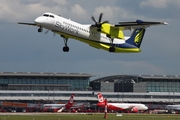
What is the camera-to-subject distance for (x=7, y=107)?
508 ft

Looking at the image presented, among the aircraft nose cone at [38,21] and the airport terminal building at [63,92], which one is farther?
the airport terminal building at [63,92]

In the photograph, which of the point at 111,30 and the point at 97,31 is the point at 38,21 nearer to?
the point at 97,31

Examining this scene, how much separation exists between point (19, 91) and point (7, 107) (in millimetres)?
20426

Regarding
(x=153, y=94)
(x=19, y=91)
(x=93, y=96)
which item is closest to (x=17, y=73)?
(x=19, y=91)

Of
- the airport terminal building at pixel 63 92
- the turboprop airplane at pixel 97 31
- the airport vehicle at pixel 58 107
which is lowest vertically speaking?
the airport vehicle at pixel 58 107

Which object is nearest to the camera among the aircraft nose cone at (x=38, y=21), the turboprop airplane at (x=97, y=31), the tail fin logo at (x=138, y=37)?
the aircraft nose cone at (x=38, y=21)

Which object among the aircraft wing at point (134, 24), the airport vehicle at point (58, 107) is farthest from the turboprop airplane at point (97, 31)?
the airport vehicle at point (58, 107)

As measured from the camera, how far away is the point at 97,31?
72562 mm

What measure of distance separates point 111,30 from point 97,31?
103 inches

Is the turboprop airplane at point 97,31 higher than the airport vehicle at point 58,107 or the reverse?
higher

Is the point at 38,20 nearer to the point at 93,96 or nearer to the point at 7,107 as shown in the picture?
the point at 7,107

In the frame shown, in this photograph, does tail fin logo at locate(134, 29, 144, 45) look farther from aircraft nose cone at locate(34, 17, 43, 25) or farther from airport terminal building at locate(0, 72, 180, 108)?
airport terminal building at locate(0, 72, 180, 108)

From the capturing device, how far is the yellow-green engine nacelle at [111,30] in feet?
240

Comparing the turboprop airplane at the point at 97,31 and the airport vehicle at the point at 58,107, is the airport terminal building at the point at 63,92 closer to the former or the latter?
the airport vehicle at the point at 58,107
